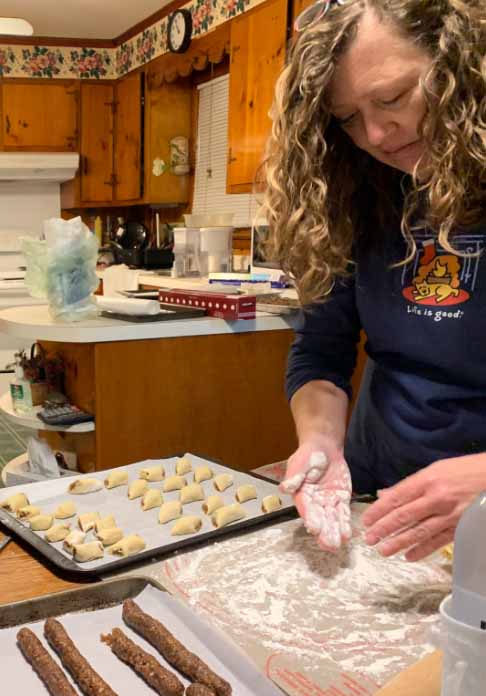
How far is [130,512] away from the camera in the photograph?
1087mm

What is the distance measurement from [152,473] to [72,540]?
28 cm

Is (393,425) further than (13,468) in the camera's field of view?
No

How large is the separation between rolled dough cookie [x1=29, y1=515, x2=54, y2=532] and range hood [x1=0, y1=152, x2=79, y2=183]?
4.34m

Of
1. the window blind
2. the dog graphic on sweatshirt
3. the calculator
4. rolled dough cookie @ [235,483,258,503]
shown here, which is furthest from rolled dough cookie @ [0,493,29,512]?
the window blind

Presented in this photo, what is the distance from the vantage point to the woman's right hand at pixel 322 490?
0.93m

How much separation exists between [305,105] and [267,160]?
137 mm

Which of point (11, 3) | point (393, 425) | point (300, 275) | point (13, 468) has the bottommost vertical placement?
point (13, 468)

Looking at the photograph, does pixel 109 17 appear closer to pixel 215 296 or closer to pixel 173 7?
pixel 173 7

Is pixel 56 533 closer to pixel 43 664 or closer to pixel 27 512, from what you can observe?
pixel 27 512

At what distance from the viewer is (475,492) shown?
768 mm

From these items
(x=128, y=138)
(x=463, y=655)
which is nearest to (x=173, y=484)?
(x=463, y=655)

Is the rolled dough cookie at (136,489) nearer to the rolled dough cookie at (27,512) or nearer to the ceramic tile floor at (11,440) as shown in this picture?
the rolled dough cookie at (27,512)

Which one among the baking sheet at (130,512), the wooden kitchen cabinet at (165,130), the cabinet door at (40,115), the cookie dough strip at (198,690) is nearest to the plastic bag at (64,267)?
the baking sheet at (130,512)

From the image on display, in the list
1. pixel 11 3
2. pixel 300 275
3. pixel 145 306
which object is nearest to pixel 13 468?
pixel 145 306
